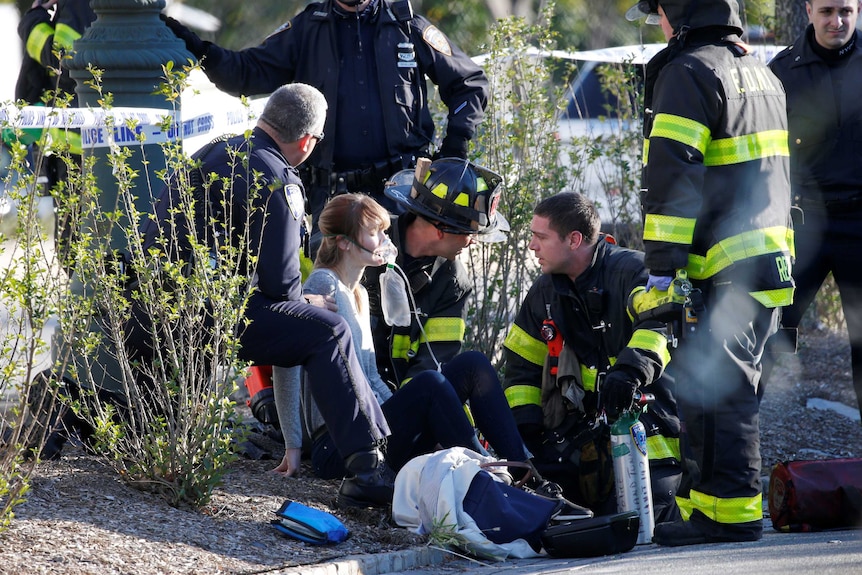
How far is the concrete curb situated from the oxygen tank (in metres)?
0.72

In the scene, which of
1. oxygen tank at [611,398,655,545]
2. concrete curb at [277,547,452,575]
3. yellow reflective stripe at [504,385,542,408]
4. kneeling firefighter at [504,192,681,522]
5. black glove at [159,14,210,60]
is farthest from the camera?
black glove at [159,14,210,60]

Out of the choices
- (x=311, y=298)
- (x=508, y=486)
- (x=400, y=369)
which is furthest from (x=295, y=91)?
(x=508, y=486)

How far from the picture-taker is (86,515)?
403 centimetres

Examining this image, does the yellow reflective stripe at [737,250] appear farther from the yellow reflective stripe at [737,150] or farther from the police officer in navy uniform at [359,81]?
the police officer in navy uniform at [359,81]

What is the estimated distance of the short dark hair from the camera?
517cm

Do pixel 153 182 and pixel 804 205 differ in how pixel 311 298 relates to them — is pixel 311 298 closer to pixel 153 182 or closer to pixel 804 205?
pixel 153 182

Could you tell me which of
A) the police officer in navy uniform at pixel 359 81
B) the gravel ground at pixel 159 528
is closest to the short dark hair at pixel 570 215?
the police officer in navy uniform at pixel 359 81

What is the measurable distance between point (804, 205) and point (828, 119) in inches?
Answer: 15.8

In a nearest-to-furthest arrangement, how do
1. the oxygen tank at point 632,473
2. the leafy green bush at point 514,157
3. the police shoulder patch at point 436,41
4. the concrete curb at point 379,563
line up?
the concrete curb at point 379,563
the oxygen tank at point 632,473
the police shoulder patch at point 436,41
the leafy green bush at point 514,157

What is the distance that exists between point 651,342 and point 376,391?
117 centimetres

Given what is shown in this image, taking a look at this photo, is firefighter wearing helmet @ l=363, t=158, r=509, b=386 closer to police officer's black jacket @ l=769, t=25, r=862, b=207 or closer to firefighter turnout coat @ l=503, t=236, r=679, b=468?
firefighter turnout coat @ l=503, t=236, r=679, b=468

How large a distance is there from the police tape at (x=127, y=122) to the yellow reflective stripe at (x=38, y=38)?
4.83ft

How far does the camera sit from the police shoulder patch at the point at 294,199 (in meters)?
4.73

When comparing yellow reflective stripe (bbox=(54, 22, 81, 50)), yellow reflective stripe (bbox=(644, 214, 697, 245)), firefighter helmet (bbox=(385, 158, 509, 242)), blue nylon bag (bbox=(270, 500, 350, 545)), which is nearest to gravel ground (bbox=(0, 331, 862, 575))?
blue nylon bag (bbox=(270, 500, 350, 545))
